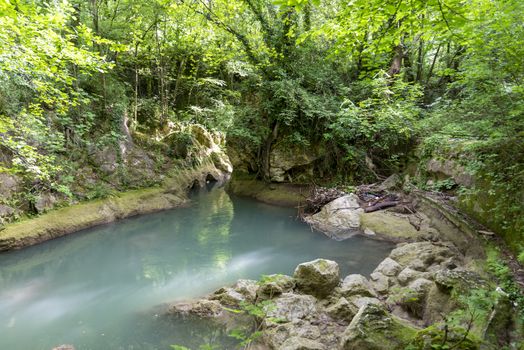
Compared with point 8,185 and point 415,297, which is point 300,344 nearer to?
point 415,297

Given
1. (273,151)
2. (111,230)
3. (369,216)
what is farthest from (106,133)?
(369,216)

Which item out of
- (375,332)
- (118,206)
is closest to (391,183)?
(375,332)

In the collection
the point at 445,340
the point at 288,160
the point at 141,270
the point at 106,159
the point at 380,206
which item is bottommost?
the point at 141,270

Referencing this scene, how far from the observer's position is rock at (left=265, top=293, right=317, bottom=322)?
425 cm

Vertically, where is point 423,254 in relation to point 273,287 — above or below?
below

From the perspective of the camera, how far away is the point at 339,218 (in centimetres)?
912

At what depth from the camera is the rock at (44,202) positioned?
8.79m

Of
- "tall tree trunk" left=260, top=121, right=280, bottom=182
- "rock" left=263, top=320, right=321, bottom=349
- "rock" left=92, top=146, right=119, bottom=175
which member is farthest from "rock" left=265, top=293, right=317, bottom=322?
"rock" left=92, top=146, right=119, bottom=175

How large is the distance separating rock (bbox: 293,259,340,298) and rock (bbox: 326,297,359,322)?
0.52 m

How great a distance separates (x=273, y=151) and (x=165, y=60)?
24.0 ft

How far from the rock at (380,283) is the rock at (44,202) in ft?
28.8

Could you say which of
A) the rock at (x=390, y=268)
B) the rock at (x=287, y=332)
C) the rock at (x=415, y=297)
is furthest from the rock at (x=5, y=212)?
the rock at (x=415, y=297)

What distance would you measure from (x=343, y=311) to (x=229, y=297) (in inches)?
76.0

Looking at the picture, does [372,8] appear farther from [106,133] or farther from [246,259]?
[106,133]
